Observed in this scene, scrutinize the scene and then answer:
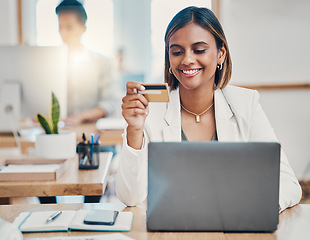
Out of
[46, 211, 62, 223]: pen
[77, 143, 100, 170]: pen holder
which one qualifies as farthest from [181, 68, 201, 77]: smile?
[46, 211, 62, 223]: pen

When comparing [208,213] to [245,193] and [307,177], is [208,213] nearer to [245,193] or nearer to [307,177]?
[245,193]

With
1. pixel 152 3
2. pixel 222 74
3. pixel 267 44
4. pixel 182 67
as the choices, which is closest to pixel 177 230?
pixel 182 67

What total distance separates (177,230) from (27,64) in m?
1.21

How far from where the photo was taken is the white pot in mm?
1512

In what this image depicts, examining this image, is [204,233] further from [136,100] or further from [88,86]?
[88,86]

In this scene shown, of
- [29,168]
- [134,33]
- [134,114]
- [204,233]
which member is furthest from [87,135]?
[134,33]

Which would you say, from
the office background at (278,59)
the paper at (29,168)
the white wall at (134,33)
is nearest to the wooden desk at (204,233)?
the paper at (29,168)

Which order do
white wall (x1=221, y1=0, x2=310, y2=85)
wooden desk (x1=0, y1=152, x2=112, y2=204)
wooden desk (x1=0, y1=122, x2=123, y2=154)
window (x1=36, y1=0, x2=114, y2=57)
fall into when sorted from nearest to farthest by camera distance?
wooden desk (x1=0, y1=152, x2=112, y2=204) → wooden desk (x1=0, y1=122, x2=123, y2=154) → white wall (x1=221, y1=0, x2=310, y2=85) → window (x1=36, y1=0, x2=114, y2=57)

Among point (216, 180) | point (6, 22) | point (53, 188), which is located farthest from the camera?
point (6, 22)

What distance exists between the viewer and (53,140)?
151 centimetres

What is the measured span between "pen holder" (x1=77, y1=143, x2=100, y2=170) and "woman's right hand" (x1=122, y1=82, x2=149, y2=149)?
352 mm

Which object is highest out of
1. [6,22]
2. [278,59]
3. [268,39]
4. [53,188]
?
[6,22]

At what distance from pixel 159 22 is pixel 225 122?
4.16 m

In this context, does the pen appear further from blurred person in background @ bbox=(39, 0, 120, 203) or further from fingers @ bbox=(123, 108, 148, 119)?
blurred person in background @ bbox=(39, 0, 120, 203)
